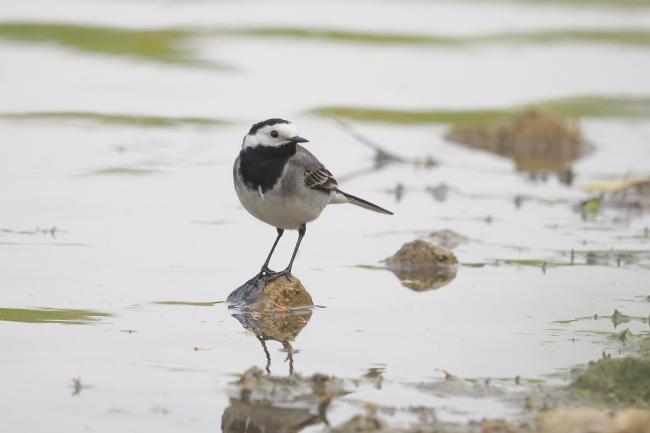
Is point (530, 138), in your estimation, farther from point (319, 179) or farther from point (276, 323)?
point (276, 323)

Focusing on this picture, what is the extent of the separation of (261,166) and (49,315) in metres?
1.63

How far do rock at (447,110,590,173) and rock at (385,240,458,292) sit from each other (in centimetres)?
629

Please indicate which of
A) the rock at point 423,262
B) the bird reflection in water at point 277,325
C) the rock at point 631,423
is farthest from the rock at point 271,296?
the rock at point 631,423

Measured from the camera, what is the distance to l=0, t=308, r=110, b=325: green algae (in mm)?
7906

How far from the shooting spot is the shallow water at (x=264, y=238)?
23.0 ft

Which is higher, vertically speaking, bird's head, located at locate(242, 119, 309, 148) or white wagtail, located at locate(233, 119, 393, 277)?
bird's head, located at locate(242, 119, 309, 148)

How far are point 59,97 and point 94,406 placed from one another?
11395mm

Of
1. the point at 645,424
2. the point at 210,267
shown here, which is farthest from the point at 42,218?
the point at 645,424

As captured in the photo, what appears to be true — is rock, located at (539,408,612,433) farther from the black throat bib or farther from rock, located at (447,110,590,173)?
rock, located at (447,110,590,173)

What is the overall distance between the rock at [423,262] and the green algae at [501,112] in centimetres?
760

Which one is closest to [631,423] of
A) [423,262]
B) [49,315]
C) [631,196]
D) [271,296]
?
[271,296]

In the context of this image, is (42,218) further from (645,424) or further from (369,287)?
(645,424)

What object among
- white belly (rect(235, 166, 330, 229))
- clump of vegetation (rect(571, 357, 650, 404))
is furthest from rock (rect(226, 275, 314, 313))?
clump of vegetation (rect(571, 357, 650, 404))

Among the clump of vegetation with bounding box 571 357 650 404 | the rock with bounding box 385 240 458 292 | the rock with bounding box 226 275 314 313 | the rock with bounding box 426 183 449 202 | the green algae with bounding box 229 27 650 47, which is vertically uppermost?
the green algae with bounding box 229 27 650 47
